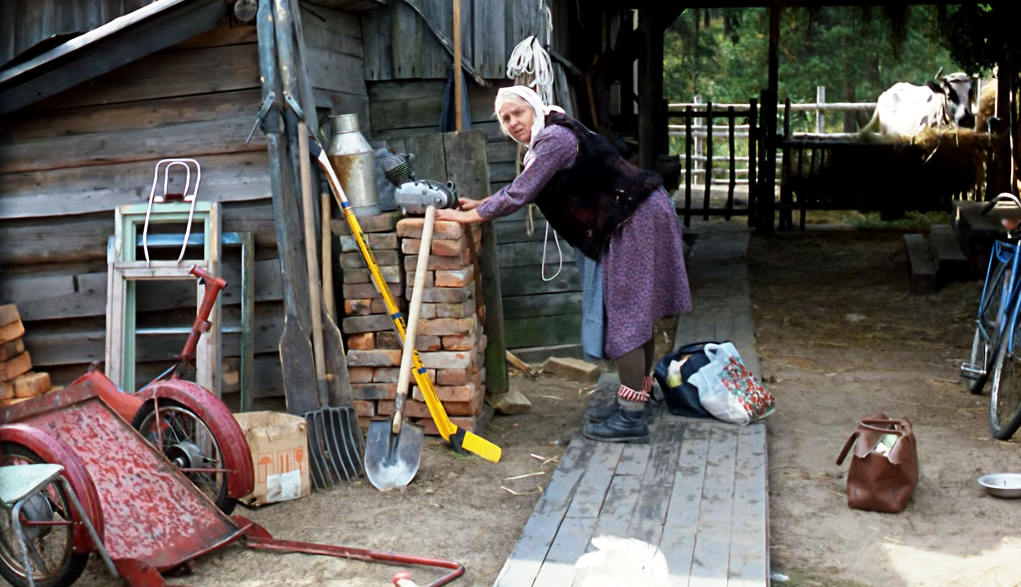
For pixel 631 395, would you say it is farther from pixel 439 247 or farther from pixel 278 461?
pixel 278 461

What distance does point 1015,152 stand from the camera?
37.4 feet

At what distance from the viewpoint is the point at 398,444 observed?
5121 millimetres

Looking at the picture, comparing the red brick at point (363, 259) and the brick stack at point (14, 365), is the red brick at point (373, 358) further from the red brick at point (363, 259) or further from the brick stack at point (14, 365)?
the brick stack at point (14, 365)

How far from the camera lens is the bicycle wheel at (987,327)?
6355 millimetres

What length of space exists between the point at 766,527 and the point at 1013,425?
6.65 ft

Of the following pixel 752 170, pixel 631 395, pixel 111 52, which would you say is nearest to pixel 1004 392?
pixel 631 395

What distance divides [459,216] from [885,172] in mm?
9669

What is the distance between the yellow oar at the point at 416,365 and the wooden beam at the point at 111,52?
839 millimetres

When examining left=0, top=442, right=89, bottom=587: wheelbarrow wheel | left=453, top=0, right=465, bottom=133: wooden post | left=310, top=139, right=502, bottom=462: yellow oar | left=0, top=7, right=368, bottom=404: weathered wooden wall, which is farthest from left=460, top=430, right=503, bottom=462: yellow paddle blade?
left=453, top=0, right=465, bottom=133: wooden post

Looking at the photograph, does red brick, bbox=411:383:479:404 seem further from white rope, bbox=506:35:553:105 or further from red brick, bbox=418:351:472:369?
white rope, bbox=506:35:553:105

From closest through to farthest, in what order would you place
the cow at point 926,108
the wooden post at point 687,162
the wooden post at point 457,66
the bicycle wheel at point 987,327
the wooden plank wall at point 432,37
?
the bicycle wheel at point 987,327 → the wooden post at point 457,66 → the wooden plank wall at point 432,37 → the wooden post at point 687,162 → the cow at point 926,108

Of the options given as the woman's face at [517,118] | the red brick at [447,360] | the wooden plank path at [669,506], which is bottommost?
the wooden plank path at [669,506]

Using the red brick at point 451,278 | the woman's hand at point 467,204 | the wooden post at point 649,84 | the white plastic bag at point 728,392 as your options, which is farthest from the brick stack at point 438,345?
the wooden post at point 649,84

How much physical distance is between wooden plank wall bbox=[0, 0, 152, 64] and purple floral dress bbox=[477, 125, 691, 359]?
7.57ft
